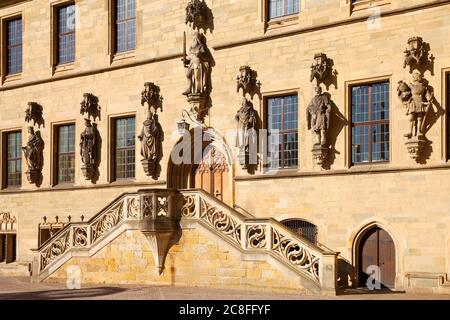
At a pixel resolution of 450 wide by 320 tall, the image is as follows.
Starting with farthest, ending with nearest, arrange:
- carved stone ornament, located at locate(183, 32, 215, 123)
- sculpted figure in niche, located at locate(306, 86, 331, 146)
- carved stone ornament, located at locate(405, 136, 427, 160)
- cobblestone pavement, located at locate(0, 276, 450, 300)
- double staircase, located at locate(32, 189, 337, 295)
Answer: carved stone ornament, located at locate(183, 32, 215, 123) < sculpted figure in niche, located at locate(306, 86, 331, 146) < carved stone ornament, located at locate(405, 136, 427, 160) < double staircase, located at locate(32, 189, 337, 295) < cobblestone pavement, located at locate(0, 276, 450, 300)

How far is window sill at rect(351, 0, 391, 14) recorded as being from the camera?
20552mm

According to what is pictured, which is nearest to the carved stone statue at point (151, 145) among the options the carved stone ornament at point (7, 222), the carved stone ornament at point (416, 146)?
the carved stone ornament at point (7, 222)

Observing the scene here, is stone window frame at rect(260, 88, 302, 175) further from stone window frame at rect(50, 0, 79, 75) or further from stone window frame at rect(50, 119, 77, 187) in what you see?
stone window frame at rect(50, 0, 79, 75)

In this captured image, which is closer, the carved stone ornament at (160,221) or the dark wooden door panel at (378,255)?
the dark wooden door panel at (378,255)

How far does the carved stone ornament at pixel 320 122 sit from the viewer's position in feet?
68.2

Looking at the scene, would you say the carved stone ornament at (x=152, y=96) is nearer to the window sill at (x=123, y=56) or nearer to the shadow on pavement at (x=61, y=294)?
the window sill at (x=123, y=56)

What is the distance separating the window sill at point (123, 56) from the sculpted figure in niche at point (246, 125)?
5.42 meters

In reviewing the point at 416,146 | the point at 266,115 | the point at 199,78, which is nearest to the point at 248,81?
the point at 266,115

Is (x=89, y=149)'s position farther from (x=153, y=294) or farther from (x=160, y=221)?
(x=153, y=294)

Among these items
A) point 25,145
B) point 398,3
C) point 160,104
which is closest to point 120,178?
point 160,104

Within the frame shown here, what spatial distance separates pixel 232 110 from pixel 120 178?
209 inches

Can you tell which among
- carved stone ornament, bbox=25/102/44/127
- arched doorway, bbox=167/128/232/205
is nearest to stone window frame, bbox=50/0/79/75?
carved stone ornament, bbox=25/102/44/127

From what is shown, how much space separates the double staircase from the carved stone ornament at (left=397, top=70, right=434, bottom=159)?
11.5ft

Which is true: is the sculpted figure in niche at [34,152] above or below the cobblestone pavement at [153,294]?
above
